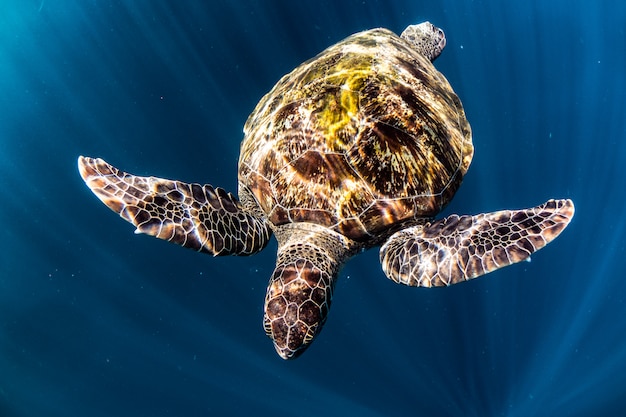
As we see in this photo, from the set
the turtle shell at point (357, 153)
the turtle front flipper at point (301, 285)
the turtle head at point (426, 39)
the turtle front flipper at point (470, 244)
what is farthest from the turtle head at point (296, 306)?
the turtle head at point (426, 39)

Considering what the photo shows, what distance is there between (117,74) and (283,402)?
1231 cm

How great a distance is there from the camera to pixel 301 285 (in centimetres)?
360

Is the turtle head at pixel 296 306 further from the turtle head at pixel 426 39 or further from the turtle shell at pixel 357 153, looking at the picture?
the turtle head at pixel 426 39

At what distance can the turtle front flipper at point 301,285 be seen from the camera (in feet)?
11.2

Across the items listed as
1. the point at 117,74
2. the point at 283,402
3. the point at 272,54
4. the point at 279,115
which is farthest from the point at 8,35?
the point at 283,402

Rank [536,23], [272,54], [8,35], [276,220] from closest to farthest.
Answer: [276,220]
[272,54]
[536,23]
[8,35]

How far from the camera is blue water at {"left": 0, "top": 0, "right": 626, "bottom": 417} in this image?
893 centimetres

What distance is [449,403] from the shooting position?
12.9 m

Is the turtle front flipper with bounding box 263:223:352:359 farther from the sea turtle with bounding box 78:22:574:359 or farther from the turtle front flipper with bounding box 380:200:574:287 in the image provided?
the turtle front flipper with bounding box 380:200:574:287

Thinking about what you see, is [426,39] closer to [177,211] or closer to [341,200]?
[341,200]

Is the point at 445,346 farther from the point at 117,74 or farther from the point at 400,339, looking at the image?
the point at 117,74

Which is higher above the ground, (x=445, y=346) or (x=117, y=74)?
(x=117, y=74)

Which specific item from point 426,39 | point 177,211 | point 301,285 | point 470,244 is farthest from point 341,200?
point 426,39

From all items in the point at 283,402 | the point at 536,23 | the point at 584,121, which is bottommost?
the point at 283,402
